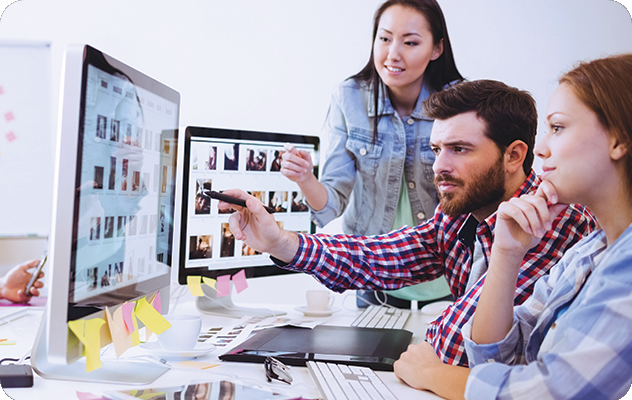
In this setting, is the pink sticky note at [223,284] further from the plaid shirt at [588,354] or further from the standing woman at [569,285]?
the plaid shirt at [588,354]

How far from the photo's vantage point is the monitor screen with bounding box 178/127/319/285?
138 centimetres

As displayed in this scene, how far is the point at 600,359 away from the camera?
1.93 feet

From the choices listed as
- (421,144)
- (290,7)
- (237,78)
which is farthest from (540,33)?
(237,78)

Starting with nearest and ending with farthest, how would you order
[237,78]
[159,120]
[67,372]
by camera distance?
[67,372] < [159,120] < [237,78]

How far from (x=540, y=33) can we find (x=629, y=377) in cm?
150

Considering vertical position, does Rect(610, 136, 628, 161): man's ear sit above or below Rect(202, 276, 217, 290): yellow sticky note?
above

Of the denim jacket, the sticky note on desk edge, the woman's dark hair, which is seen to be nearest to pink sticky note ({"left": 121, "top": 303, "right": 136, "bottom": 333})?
the sticky note on desk edge

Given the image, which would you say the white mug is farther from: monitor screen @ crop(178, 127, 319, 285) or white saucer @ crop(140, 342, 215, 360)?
white saucer @ crop(140, 342, 215, 360)

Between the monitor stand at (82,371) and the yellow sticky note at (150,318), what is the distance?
69mm

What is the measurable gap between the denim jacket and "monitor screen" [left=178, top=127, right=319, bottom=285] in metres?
0.24

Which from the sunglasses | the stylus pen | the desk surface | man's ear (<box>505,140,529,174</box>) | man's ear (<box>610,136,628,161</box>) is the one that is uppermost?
man's ear (<box>505,140,529,174</box>)

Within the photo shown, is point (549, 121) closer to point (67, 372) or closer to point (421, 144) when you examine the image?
point (67, 372)

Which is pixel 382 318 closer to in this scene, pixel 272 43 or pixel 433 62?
pixel 433 62

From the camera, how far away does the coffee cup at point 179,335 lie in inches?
38.0
